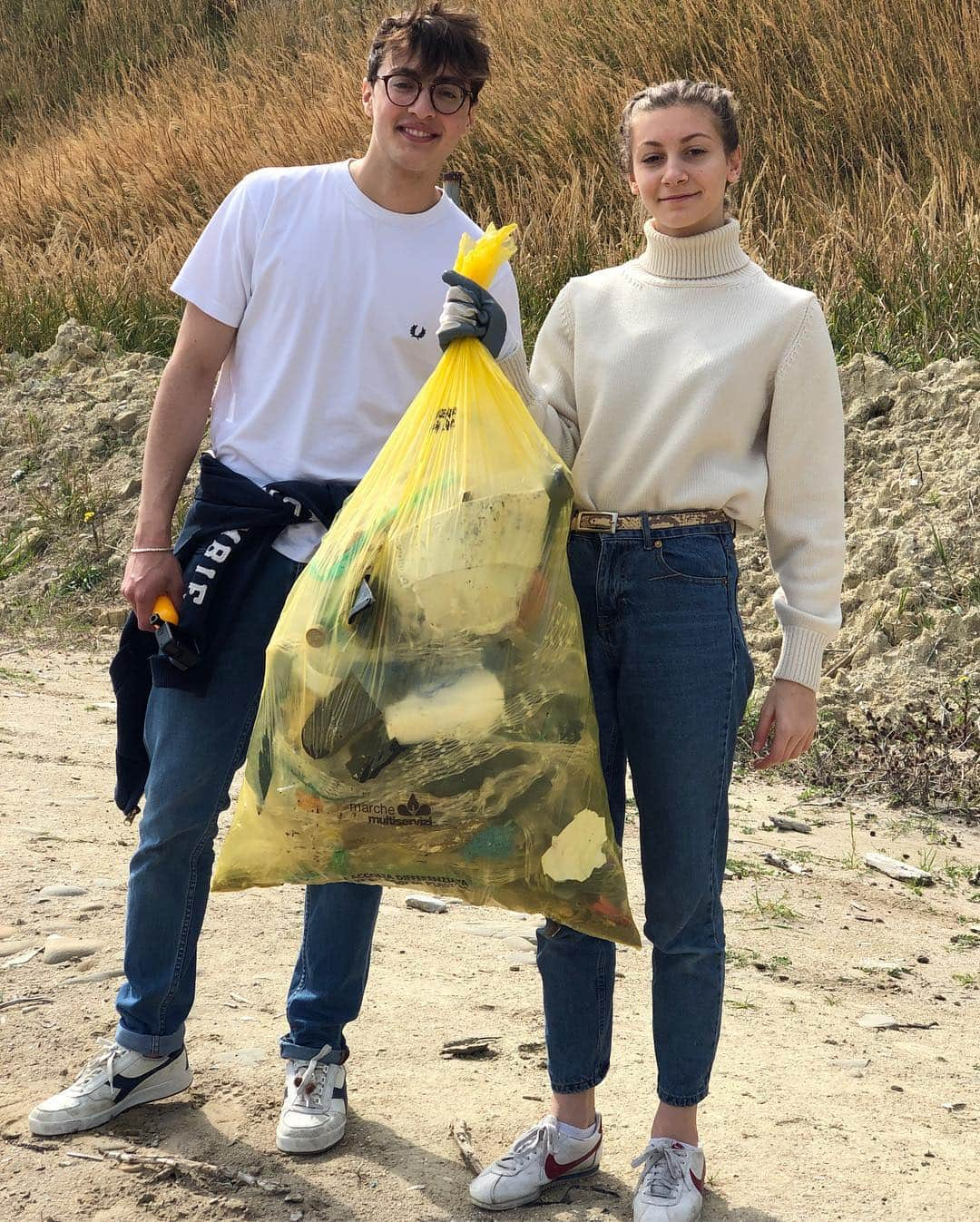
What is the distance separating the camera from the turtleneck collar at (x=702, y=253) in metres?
2.21

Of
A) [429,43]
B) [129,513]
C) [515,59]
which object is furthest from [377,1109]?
[515,59]

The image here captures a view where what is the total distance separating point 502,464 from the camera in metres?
2.10

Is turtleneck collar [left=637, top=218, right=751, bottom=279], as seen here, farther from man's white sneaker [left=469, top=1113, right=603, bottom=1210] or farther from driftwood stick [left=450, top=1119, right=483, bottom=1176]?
driftwood stick [left=450, top=1119, right=483, bottom=1176]

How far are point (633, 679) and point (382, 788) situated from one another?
0.45m

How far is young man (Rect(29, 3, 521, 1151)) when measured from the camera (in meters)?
2.39

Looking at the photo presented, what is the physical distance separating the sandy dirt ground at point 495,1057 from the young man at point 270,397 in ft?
0.52

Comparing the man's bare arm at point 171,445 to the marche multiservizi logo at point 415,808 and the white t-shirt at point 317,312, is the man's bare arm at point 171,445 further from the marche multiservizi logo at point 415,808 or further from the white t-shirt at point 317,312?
the marche multiservizi logo at point 415,808

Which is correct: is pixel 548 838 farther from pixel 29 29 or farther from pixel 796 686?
pixel 29 29

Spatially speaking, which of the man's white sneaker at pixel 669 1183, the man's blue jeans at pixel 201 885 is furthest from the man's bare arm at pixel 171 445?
the man's white sneaker at pixel 669 1183

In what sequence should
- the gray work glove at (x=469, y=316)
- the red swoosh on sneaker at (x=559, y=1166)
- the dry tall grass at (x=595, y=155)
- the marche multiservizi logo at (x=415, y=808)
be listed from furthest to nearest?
the dry tall grass at (x=595, y=155)
the red swoosh on sneaker at (x=559, y=1166)
the gray work glove at (x=469, y=316)
the marche multiservizi logo at (x=415, y=808)

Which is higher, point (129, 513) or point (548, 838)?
point (129, 513)

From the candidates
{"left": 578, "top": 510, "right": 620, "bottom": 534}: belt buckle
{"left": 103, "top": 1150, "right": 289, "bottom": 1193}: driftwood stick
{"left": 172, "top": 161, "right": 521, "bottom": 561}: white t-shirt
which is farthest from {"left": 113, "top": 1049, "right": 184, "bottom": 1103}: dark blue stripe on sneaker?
{"left": 578, "top": 510, "right": 620, "bottom": 534}: belt buckle

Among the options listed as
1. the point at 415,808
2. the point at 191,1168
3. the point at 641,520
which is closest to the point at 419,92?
the point at 641,520

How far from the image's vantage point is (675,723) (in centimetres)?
215
